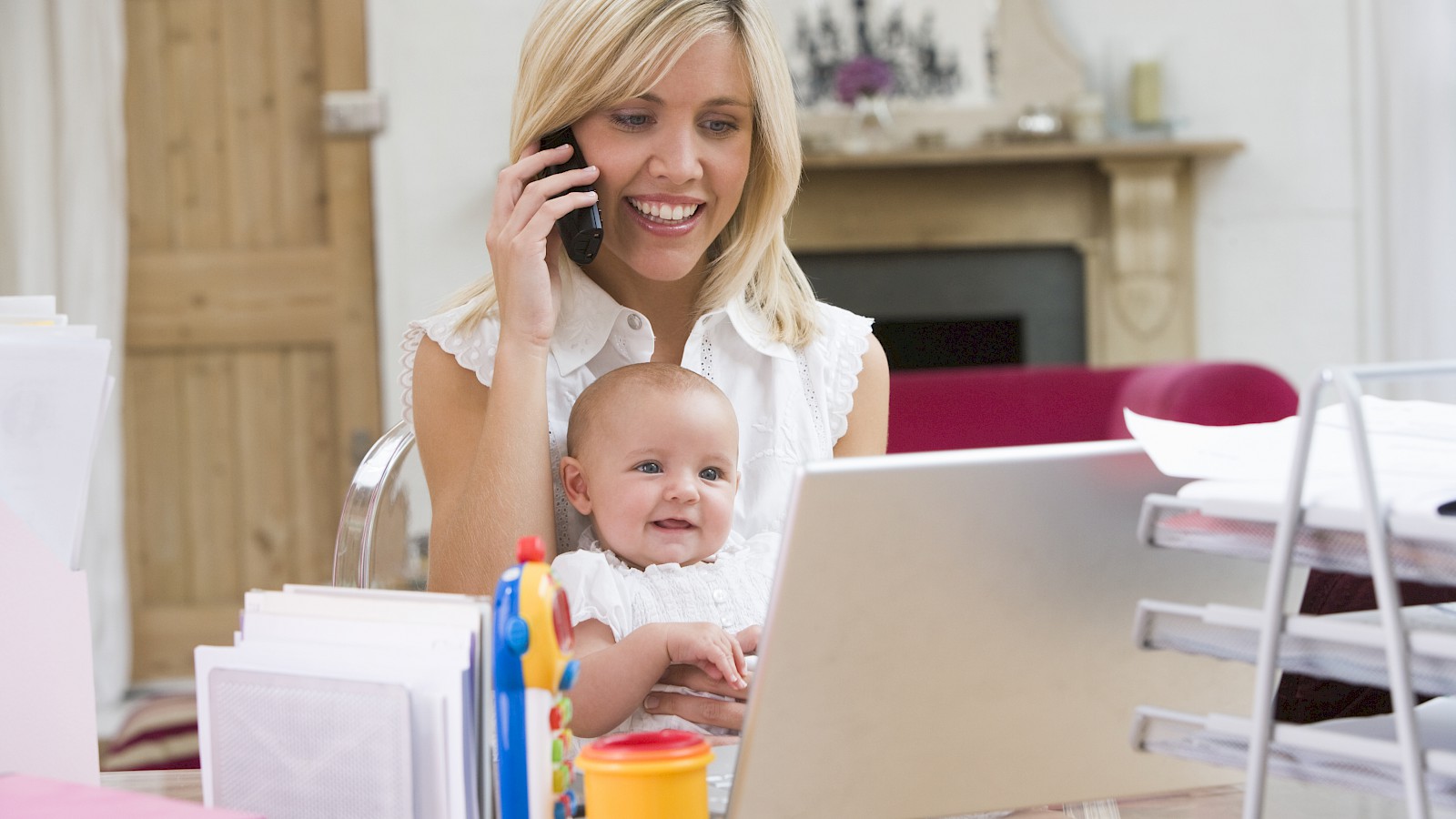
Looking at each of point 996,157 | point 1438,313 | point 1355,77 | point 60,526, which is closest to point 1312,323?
point 1438,313

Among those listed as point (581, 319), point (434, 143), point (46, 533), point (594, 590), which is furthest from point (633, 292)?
point (434, 143)

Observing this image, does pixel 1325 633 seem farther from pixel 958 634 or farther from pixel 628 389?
pixel 628 389

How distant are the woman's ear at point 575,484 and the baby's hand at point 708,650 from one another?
293 mm

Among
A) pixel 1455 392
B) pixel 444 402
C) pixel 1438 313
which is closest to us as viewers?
pixel 444 402

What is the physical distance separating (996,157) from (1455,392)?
1.32 meters

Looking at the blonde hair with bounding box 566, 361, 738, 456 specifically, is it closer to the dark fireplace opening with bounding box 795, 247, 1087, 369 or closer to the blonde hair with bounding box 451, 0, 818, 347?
the blonde hair with bounding box 451, 0, 818, 347

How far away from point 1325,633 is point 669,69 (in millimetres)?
883

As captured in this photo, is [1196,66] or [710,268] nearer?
[710,268]

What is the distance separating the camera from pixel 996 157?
3.82 m

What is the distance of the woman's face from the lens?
4.28ft

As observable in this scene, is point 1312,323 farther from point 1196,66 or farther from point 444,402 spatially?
point 444,402

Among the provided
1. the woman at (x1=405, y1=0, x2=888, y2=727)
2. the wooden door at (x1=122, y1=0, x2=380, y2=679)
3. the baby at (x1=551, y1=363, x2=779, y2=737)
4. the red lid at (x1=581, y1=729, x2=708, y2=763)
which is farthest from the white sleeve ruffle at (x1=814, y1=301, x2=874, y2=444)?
the wooden door at (x1=122, y1=0, x2=380, y2=679)

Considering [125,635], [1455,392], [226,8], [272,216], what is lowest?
[125,635]

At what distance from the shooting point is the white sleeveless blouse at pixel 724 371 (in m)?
1.40
